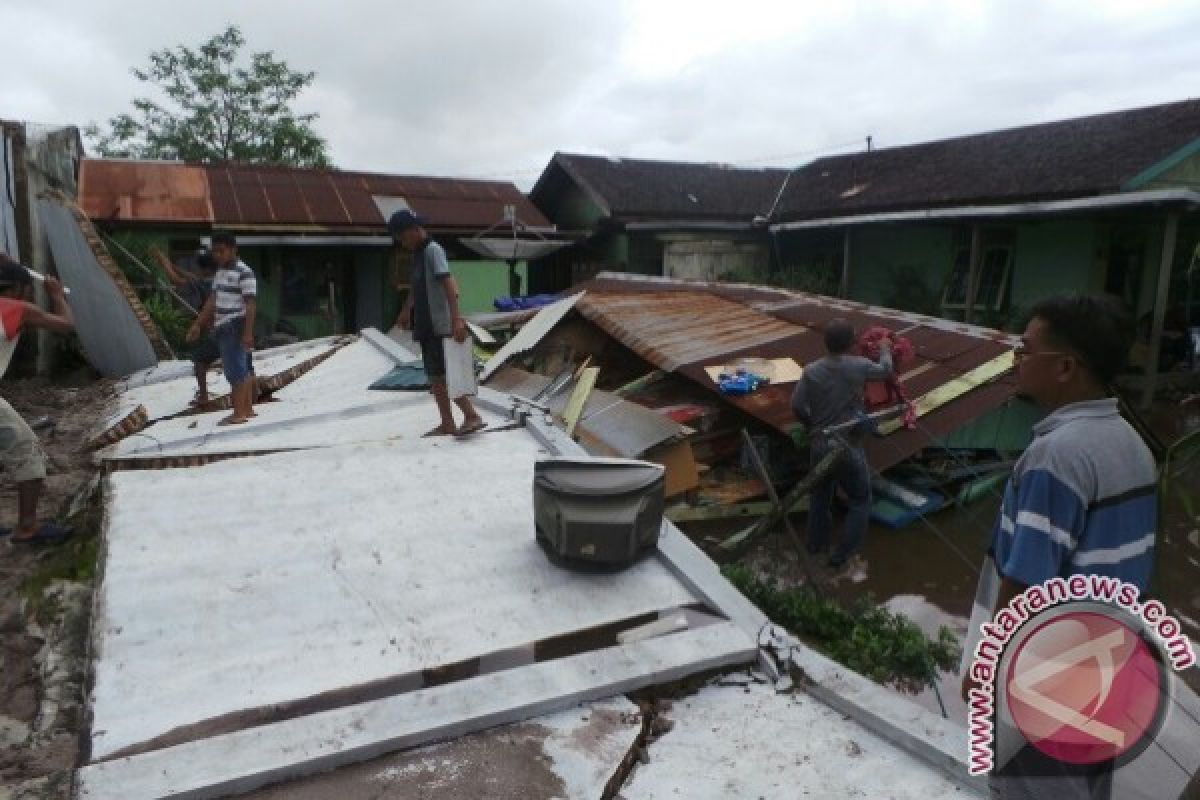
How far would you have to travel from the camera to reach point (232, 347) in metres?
5.90

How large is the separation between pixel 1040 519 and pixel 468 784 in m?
1.66

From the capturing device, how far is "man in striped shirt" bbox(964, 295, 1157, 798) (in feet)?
4.89

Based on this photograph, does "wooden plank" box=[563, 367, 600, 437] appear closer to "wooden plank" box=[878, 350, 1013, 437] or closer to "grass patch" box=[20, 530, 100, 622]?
"wooden plank" box=[878, 350, 1013, 437]

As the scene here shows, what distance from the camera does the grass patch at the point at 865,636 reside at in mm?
4375

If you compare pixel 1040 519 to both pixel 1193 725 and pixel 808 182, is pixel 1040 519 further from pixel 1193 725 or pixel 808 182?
pixel 808 182

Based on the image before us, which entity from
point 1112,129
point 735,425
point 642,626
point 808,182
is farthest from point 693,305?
point 808,182

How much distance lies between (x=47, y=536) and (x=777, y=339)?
649 centimetres

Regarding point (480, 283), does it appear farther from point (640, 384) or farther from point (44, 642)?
point (44, 642)

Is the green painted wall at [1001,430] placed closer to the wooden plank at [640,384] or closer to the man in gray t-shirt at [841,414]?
the man in gray t-shirt at [841,414]

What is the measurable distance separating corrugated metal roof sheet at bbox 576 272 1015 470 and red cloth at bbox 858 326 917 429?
16 cm

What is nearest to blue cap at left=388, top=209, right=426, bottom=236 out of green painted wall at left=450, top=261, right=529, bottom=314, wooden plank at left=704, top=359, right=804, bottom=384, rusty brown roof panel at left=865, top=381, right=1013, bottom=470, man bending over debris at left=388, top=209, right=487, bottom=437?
man bending over debris at left=388, top=209, right=487, bottom=437

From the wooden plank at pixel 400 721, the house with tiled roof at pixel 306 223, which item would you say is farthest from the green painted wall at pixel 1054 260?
the wooden plank at pixel 400 721

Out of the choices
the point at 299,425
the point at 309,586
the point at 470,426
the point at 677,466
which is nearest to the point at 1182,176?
the point at 677,466

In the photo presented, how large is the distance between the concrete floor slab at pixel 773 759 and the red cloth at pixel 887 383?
15.5 feet
